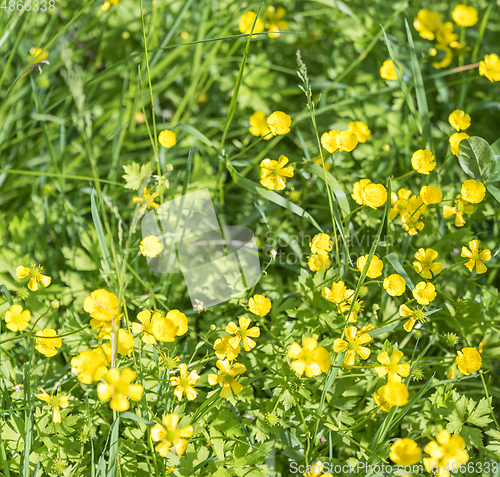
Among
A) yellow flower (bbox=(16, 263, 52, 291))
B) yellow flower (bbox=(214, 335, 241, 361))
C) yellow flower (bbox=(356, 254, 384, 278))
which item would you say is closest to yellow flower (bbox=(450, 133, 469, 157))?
yellow flower (bbox=(356, 254, 384, 278))

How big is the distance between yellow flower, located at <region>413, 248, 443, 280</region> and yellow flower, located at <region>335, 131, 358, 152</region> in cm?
57

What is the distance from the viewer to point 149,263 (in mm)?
2229

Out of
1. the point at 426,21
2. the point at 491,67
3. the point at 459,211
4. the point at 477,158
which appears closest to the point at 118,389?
the point at 459,211

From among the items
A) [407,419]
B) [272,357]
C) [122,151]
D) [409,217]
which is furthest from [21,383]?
[409,217]

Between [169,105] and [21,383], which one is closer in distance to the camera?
[21,383]

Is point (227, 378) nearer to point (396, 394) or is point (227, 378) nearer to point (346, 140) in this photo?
point (396, 394)

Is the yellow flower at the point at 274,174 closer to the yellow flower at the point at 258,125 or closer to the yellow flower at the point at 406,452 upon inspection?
the yellow flower at the point at 258,125

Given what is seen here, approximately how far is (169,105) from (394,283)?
2253 mm

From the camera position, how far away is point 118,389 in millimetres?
1338

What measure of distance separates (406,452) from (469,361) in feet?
1.72

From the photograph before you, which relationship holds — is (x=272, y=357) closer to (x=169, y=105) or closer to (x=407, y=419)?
(x=407, y=419)

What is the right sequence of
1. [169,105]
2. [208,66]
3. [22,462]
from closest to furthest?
1. [22,462]
2. [208,66]
3. [169,105]

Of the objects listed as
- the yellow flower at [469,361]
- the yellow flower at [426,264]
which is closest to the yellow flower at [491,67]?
the yellow flower at [426,264]

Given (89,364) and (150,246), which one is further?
(150,246)
